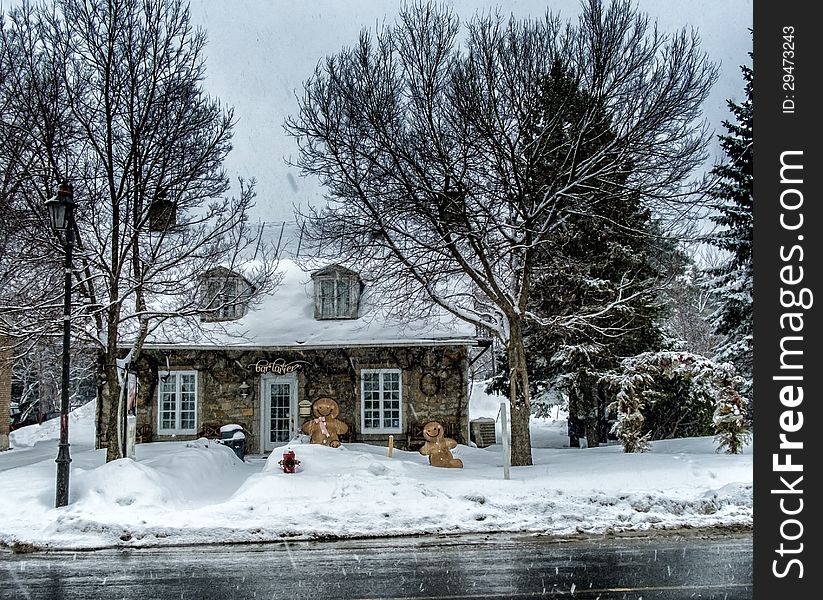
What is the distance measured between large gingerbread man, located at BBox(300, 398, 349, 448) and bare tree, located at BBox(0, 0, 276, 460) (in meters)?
3.63

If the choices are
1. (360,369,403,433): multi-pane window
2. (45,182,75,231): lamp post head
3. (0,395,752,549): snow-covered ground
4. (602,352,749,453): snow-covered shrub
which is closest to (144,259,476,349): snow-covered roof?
(360,369,403,433): multi-pane window

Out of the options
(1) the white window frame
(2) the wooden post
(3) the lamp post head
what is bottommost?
(2) the wooden post

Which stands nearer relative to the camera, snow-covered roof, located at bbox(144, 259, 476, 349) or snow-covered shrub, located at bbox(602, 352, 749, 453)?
snow-covered shrub, located at bbox(602, 352, 749, 453)

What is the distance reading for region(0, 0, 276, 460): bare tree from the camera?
47.2 feet

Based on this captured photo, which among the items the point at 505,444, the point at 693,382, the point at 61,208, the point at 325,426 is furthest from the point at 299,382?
the point at 61,208

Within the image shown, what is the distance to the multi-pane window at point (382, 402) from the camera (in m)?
21.5

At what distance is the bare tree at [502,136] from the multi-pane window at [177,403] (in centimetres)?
839

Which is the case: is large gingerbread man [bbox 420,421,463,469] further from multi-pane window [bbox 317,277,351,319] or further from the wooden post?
multi-pane window [bbox 317,277,351,319]

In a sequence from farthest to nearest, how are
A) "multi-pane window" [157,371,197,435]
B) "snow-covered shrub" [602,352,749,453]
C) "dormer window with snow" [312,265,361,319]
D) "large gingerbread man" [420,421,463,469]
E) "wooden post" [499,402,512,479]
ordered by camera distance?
"dormer window with snow" [312,265,361,319]
"multi-pane window" [157,371,197,435]
"snow-covered shrub" [602,352,749,453]
"large gingerbread man" [420,421,463,469]
"wooden post" [499,402,512,479]

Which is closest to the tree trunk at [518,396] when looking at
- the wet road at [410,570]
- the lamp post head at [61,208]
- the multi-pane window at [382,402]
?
the wet road at [410,570]

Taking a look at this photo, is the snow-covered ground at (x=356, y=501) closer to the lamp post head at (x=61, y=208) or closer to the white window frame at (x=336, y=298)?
the lamp post head at (x=61, y=208)

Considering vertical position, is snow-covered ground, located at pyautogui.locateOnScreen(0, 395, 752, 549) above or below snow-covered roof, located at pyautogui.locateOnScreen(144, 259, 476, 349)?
below

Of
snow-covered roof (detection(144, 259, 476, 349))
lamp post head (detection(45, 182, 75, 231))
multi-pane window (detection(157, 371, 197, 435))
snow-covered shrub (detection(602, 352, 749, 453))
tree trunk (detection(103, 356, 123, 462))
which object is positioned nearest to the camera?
lamp post head (detection(45, 182, 75, 231))

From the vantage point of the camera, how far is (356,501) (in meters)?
12.1
